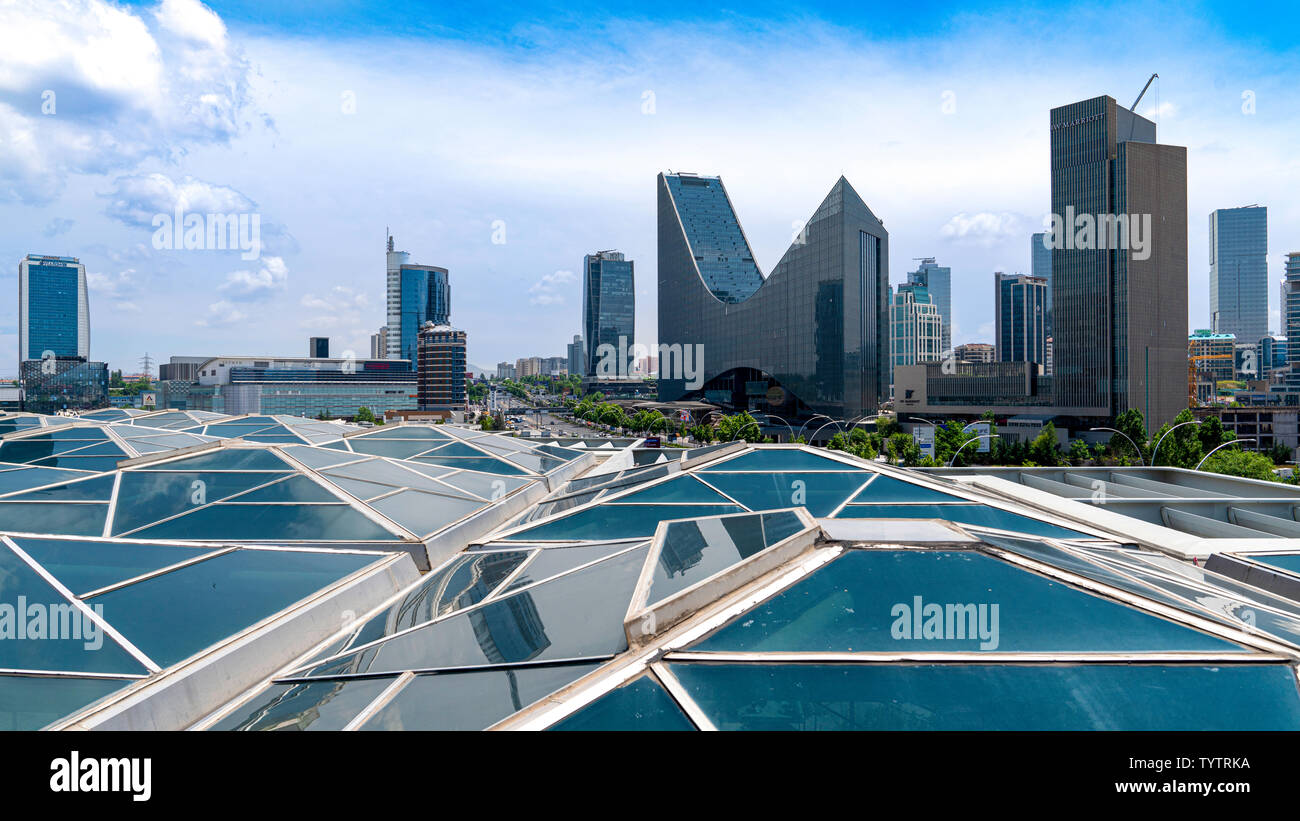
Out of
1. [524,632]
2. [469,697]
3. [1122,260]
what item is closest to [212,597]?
[524,632]

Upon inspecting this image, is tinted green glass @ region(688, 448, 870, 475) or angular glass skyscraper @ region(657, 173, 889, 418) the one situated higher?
angular glass skyscraper @ region(657, 173, 889, 418)

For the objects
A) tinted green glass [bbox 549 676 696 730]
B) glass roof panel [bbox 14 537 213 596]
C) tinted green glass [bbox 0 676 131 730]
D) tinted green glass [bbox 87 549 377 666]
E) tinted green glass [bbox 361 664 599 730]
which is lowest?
tinted green glass [bbox 0 676 131 730]

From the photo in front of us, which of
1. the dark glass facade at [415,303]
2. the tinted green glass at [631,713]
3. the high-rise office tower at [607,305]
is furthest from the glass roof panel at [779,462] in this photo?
the dark glass facade at [415,303]

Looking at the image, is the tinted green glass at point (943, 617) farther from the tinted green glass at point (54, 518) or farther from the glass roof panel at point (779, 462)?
the tinted green glass at point (54, 518)

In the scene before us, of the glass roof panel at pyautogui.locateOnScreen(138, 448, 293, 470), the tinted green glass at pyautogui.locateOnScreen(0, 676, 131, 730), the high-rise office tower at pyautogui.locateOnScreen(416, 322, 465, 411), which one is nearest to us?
the tinted green glass at pyautogui.locateOnScreen(0, 676, 131, 730)

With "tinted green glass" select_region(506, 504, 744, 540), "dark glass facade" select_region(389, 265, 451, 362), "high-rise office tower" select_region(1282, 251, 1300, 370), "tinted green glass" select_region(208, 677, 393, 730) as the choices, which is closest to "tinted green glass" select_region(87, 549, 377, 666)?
"tinted green glass" select_region(208, 677, 393, 730)

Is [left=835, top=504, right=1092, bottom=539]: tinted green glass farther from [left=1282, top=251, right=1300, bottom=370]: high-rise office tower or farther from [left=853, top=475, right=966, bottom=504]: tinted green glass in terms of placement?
[left=1282, top=251, right=1300, bottom=370]: high-rise office tower

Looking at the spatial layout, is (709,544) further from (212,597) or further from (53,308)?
(53,308)
